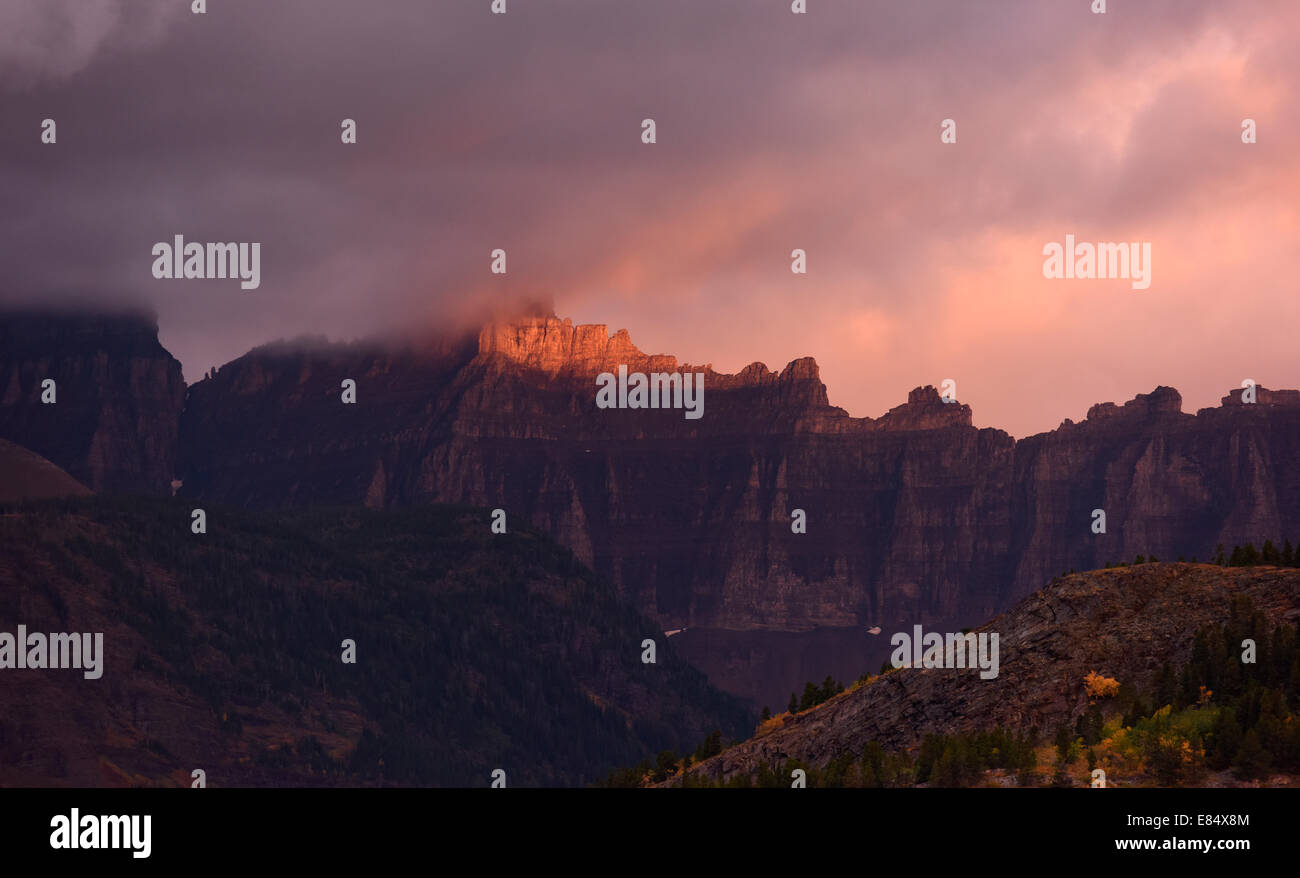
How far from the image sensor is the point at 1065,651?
89375 mm

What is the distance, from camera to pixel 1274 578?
290ft

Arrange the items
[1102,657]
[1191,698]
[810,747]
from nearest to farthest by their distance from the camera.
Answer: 1. [1191,698]
2. [1102,657]
3. [810,747]

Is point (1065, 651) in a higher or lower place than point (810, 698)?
higher

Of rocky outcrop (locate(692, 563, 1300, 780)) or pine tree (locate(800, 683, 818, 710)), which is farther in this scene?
pine tree (locate(800, 683, 818, 710))

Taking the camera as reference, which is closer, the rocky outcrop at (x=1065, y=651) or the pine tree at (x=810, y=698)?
the rocky outcrop at (x=1065, y=651)

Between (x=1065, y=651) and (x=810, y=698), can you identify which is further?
(x=810, y=698)

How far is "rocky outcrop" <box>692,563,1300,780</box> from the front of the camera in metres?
86.9

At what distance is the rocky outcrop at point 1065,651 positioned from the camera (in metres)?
86.9
